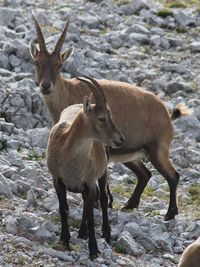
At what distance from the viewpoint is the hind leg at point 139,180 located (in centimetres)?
1460

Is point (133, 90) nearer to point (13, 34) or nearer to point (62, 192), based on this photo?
point (62, 192)

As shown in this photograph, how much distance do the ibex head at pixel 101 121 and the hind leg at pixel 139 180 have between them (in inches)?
93.5

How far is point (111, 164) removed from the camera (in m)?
16.6

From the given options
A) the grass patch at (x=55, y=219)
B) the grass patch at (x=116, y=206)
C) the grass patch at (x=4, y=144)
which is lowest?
the grass patch at (x=116, y=206)

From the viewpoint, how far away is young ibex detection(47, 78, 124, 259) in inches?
476

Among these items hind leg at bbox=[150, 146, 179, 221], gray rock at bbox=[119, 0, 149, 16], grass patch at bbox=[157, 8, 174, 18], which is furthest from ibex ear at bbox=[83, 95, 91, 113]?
→ grass patch at bbox=[157, 8, 174, 18]

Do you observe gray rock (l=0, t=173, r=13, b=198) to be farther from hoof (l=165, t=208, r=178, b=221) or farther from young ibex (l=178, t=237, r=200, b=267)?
young ibex (l=178, t=237, r=200, b=267)

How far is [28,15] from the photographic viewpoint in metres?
23.9

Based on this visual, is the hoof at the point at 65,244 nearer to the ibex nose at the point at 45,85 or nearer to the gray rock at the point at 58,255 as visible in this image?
the gray rock at the point at 58,255

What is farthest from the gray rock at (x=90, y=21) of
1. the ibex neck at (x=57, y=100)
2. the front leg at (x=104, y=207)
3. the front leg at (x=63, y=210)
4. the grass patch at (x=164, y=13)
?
the front leg at (x=63, y=210)

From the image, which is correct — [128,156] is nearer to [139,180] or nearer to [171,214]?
[139,180]

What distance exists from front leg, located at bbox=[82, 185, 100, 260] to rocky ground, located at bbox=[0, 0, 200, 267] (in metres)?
0.12

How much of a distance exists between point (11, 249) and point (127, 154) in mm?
3783

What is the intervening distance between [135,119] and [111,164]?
183cm
